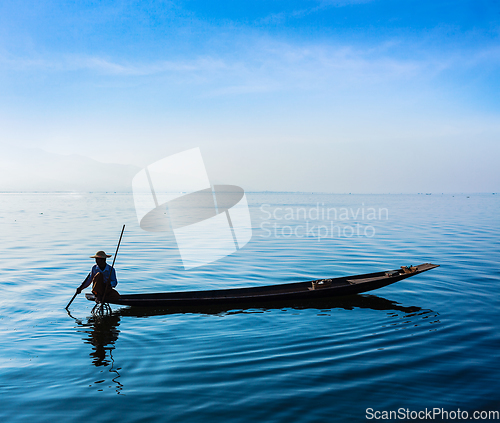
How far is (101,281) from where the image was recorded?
12.4 metres

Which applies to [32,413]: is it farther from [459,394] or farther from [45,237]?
[45,237]

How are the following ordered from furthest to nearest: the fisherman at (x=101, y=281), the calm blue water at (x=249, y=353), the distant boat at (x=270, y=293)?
1. the distant boat at (x=270, y=293)
2. the fisherman at (x=101, y=281)
3. the calm blue water at (x=249, y=353)

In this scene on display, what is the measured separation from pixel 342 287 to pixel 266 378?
21.4ft

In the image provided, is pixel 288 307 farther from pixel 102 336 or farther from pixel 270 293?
pixel 102 336

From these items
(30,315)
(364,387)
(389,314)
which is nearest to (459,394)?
(364,387)

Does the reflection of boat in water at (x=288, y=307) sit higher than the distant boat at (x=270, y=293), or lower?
lower

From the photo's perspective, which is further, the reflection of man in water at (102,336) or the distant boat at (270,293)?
the distant boat at (270,293)

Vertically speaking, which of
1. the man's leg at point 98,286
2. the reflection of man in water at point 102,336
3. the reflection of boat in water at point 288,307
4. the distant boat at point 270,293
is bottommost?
the reflection of boat in water at point 288,307

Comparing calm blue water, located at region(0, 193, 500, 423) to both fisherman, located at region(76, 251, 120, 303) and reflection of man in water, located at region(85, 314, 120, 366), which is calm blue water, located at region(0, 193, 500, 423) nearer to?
reflection of man in water, located at region(85, 314, 120, 366)

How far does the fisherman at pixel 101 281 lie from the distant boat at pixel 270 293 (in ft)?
1.22

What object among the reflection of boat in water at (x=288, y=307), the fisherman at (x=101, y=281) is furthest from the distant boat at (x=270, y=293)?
the fisherman at (x=101, y=281)

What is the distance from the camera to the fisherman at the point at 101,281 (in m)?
12.3

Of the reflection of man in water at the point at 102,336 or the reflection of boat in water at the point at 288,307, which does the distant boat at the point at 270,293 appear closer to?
the reflection of boat in water at the point at 288,307

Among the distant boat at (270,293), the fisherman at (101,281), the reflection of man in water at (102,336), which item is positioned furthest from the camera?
the distant boat at (270,293)
